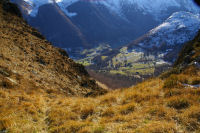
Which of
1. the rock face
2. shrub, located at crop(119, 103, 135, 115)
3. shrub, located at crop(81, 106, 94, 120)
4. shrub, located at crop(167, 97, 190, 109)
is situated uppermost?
the rock face

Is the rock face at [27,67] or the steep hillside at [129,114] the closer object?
the steep hillside at [129,114]

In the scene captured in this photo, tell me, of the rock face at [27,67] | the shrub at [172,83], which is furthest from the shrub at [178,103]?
the rock face at [27,67]

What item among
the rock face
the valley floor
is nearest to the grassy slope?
the valley floor

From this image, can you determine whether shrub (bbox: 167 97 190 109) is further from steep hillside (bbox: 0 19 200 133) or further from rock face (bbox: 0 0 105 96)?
rock face (bbox: 0 0 105 96)

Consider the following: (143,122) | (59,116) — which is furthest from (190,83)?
(59,116)

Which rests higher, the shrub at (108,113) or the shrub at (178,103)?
the shrub at (178,103)

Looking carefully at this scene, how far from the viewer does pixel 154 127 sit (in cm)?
570

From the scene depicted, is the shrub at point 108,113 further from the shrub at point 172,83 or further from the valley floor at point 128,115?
the shrub at point 172,83

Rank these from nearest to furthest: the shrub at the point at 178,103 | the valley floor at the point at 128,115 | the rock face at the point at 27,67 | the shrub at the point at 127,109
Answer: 1. the valley floor at the point at 128,115
2. the shrub at the point at 178,103
3. the shrub at the point at 127,109
4. the rock face at the point at 27,67

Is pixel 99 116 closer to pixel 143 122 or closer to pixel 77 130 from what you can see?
pixel 77 130

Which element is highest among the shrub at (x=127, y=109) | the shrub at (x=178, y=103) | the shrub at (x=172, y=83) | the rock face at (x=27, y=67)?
the rock face at (x=27, y=67)

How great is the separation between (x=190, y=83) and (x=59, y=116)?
8.16 m

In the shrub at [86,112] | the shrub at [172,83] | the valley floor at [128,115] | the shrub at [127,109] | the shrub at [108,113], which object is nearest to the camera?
the valley floor at [128,115]

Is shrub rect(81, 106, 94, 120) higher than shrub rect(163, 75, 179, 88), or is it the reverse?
shrub rect(163, 75, 179, 88)
